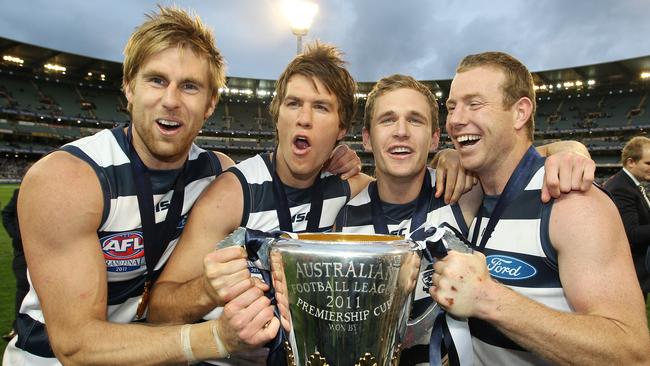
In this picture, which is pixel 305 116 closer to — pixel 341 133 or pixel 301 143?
pixel 301 143

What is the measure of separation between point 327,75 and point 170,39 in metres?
0.95

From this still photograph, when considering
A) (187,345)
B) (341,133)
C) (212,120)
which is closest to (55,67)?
(212,120)

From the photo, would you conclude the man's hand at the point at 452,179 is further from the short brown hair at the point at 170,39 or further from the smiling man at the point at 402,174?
the short brown hair at the point at 170,39

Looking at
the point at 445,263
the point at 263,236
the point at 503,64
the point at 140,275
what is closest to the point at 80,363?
the point at 140,275

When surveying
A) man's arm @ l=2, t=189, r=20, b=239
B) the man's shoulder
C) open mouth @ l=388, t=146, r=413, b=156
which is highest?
open mouth @ l=388, t=146, r=413, b=156

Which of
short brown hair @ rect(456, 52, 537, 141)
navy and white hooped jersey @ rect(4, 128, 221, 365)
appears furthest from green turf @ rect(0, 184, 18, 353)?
short brown hair @ rect(456, 52, 537, 141)

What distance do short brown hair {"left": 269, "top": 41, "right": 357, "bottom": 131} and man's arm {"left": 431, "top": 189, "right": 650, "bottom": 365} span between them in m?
1.41

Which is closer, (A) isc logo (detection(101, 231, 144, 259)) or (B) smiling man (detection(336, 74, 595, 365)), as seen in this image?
(A) isc logo (detection(101, 231, 144, 259))

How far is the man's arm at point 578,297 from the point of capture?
1.42 meters

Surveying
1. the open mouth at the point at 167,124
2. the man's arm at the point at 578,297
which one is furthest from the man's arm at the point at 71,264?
the man's arm at the point at 578,297

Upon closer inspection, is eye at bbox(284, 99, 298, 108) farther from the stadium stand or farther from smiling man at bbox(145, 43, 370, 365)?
the stadium stand

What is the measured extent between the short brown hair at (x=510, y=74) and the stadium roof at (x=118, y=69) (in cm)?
3818

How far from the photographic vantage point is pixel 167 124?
2328mm

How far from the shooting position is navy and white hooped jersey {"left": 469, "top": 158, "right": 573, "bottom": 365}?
1.98 m
